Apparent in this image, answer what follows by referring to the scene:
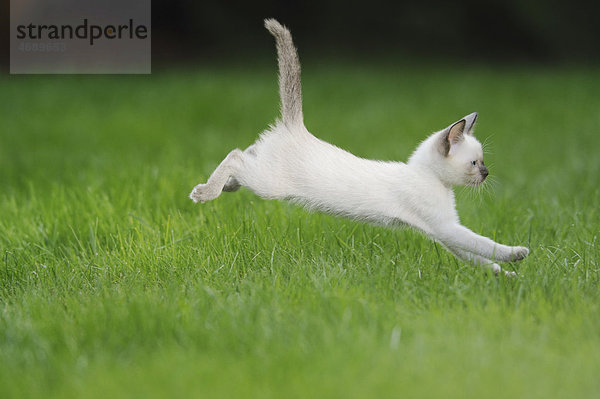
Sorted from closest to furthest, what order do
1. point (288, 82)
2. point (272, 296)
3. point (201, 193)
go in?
point (272, 296) < point (201, 193) < point (288, 82)

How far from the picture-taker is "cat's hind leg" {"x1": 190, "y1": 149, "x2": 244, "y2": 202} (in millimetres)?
3039

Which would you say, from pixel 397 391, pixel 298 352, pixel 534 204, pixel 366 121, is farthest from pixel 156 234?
pixel 366 121

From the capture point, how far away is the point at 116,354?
8.34ft

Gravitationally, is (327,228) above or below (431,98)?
below

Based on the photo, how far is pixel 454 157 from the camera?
315 cm

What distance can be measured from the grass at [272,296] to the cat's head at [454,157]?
421mm

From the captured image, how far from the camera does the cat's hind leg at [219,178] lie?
304 centimetres

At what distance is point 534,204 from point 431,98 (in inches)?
220

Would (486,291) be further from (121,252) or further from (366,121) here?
(366,121)

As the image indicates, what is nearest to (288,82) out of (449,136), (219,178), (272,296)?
(219,178)

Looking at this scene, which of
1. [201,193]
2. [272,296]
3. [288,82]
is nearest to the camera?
[272,296]

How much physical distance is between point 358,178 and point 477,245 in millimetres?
563

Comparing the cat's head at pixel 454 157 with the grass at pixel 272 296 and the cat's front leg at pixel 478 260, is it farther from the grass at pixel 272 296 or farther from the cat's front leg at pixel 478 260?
the grass at pixel 272 296

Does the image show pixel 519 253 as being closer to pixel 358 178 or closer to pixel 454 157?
pixel 454 157
